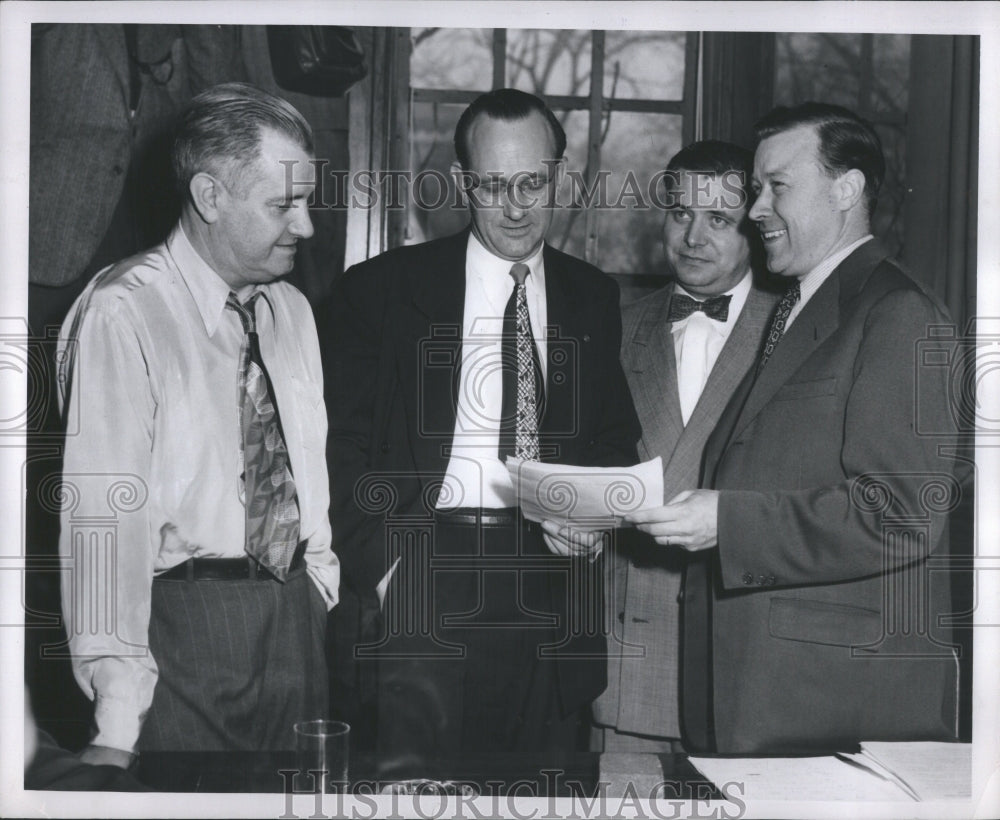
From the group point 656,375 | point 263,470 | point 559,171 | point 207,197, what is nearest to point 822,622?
point 656,375

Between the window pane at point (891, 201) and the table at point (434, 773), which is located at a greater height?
the window pane at point (891, 201)

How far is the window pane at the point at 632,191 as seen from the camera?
3070mm

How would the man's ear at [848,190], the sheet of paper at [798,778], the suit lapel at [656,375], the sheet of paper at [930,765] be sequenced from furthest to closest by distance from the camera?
the suit lapel at [656,375] < the man's ear at [848,190] < the sheet of paper at [930,765] < the sheet of paper at [798,778]

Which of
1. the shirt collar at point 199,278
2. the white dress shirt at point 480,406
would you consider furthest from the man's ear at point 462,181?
the shirt collar at point 199,278

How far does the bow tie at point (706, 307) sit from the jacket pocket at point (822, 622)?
0.74 metres

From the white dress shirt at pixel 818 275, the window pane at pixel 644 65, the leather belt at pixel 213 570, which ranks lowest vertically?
the leather belt at pixel 213 570

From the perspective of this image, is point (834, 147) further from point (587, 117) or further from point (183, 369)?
point (183, 369)

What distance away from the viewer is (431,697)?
296 cm

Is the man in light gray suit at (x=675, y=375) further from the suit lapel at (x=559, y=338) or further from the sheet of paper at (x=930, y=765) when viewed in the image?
the sheet of paper at (x=930, y=765)

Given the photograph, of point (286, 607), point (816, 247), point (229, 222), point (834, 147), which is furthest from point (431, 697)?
point (834, 147)

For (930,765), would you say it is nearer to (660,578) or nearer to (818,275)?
(660,578)

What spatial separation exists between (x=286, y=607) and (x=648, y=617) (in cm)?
91

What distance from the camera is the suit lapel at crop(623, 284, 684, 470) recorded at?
299 centimetres

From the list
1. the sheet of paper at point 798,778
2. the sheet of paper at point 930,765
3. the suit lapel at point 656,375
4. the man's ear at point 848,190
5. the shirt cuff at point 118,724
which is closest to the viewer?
the sheet of paper at point 798,778
